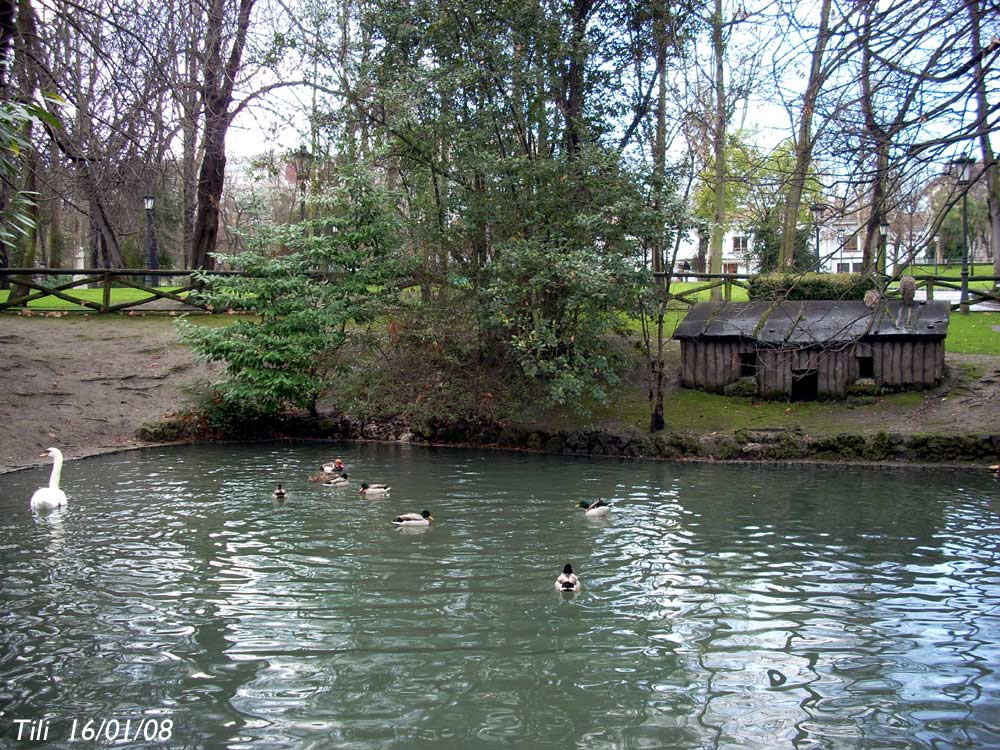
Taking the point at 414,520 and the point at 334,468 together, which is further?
the point at 334,468

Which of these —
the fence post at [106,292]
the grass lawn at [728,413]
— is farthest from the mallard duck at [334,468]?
the fence post at [106,292]

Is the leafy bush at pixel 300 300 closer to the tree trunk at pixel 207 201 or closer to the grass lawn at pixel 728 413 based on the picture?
the grass lawn at pixel 728 413

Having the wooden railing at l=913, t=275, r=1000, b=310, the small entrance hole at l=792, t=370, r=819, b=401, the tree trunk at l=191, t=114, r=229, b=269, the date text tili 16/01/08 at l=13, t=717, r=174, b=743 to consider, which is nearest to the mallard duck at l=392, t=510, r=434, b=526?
the date text tili 16/01/08 at l=13, t=717, r=174, b=743

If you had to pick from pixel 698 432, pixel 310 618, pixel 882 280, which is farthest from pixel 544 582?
pixel 698 432

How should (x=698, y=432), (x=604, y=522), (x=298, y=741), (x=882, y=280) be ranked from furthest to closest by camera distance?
1. (x=698, y=432)
2. (x=604, y=522)
3. (x=882, y=280)
4. (x=298, y=741)

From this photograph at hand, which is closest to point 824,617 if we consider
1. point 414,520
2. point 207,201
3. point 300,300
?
point 414,520

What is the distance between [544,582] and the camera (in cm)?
974

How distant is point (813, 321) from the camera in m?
19.1

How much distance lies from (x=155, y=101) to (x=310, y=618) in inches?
370

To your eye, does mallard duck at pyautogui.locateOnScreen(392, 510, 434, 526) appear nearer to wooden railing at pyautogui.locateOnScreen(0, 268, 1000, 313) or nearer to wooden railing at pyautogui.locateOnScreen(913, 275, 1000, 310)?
wooden railing at pyautogui.locateOnScreen(0, 268, 1000, 313)

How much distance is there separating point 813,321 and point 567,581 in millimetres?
12069

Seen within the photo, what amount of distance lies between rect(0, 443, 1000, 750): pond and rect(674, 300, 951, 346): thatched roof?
5.53 meters

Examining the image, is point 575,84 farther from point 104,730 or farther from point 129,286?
point 104,730

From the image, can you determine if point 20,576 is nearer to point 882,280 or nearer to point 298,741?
point 298,741
